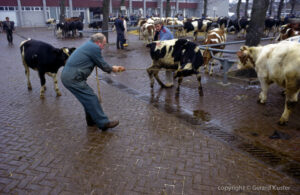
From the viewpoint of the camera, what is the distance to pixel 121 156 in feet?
13.6

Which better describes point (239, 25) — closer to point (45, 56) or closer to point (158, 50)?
point (158, 50)

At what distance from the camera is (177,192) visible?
10.8 ft

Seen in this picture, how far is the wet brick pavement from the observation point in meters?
3.43

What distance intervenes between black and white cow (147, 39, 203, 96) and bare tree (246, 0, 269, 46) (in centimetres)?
336

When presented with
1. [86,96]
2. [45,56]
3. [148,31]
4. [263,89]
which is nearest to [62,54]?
[45,56]

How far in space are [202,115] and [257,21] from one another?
16.1 ft

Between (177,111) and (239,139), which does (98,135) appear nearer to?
(177,111)

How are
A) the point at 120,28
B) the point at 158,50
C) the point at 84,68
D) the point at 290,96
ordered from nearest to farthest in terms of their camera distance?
the point at 84,68 < the point at 290,96 < the point at 158,50 < the point at 120,28

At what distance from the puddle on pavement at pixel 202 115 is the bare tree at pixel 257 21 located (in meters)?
4.42

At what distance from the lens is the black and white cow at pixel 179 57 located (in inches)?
260

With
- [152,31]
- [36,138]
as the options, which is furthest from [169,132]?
[152,31]

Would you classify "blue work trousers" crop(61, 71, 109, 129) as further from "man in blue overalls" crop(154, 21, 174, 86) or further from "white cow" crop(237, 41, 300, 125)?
"white cow" crop(237, 41, 300, 125)

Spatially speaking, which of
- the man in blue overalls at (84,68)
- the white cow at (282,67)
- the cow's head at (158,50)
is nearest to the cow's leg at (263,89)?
the white cow at (282,67)

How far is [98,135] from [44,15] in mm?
44809
